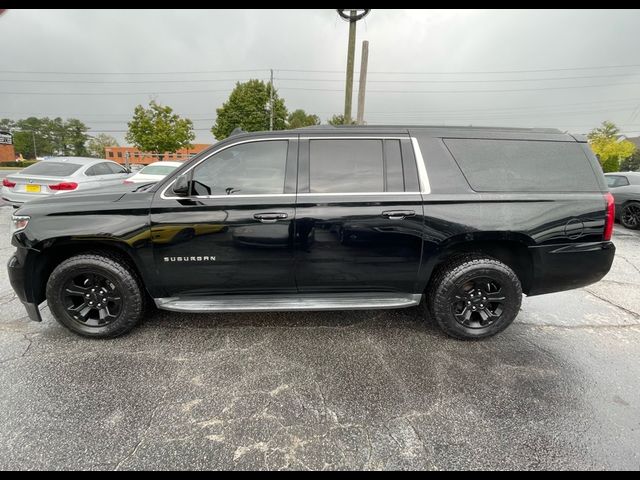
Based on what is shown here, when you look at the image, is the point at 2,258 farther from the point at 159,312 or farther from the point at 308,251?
the point at 308,251

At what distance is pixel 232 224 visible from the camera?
2.65 metres

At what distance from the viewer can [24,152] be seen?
77.4 m

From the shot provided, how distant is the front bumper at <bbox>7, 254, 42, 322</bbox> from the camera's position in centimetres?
272

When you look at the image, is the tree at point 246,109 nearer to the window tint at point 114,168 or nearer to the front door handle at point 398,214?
the window tint at point 114,168

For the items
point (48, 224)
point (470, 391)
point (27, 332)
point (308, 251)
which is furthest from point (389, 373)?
point (27, 332)

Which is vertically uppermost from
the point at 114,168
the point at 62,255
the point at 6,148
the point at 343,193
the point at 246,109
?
the point at 246,109

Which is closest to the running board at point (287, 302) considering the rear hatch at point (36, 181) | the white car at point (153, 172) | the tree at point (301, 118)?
the rear hatch at point (36, 181)

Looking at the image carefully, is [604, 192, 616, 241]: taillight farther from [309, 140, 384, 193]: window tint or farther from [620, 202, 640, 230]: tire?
[620, 202, 640, 230]: tire

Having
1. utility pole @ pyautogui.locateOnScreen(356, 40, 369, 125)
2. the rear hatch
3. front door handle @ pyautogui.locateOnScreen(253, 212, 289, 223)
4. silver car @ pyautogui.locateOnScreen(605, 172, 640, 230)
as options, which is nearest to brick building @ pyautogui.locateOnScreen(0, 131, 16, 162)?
the rear hatch

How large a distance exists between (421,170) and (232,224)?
1765 mm

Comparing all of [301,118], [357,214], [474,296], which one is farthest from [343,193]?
[301,118]

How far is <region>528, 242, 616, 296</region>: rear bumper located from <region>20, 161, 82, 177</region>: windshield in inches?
366

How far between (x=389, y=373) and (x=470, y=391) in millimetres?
607

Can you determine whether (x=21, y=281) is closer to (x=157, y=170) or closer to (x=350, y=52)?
(x=157, y=170)
